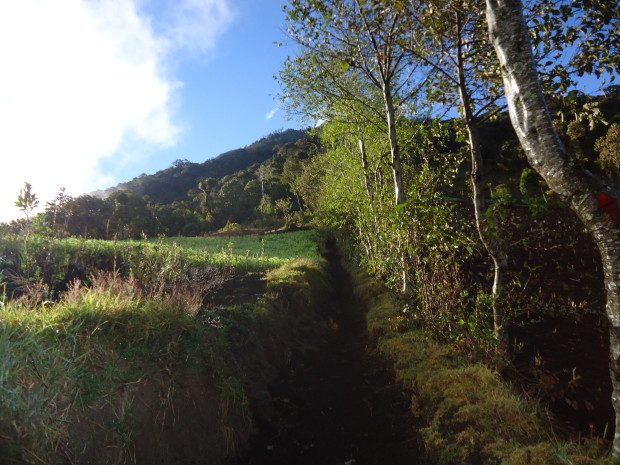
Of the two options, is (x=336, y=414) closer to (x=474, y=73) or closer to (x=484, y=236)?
(x=484, y=236)

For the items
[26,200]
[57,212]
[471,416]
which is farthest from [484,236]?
[57,212]

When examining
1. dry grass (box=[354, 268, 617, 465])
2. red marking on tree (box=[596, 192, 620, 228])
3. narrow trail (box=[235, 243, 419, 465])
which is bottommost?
narrow trail (box=[235, 243, 419, 465])

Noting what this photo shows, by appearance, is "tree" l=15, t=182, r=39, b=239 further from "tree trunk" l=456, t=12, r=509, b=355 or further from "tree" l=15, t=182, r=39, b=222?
"tree trunk" l=456, t=12, r=509, b=355

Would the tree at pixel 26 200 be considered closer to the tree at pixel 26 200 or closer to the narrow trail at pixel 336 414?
the tree at pixel 26 200

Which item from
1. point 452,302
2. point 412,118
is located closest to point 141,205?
point 412,118

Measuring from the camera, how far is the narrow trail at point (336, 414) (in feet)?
15.8

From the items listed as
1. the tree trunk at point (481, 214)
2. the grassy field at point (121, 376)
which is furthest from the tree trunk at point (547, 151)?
the grassy field at point (121, 376)

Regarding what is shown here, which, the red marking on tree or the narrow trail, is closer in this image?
the red marking on tree

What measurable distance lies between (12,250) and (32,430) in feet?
27.3

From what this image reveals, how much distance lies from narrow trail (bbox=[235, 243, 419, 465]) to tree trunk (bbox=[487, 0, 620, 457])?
2703 millimetres

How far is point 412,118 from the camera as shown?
11609 mm

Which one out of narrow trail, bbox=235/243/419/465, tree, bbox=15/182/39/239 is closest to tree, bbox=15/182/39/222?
tree, bbox=15/182/39/239

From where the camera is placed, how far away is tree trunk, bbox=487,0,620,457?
2826 millimetres

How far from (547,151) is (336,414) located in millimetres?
4831
